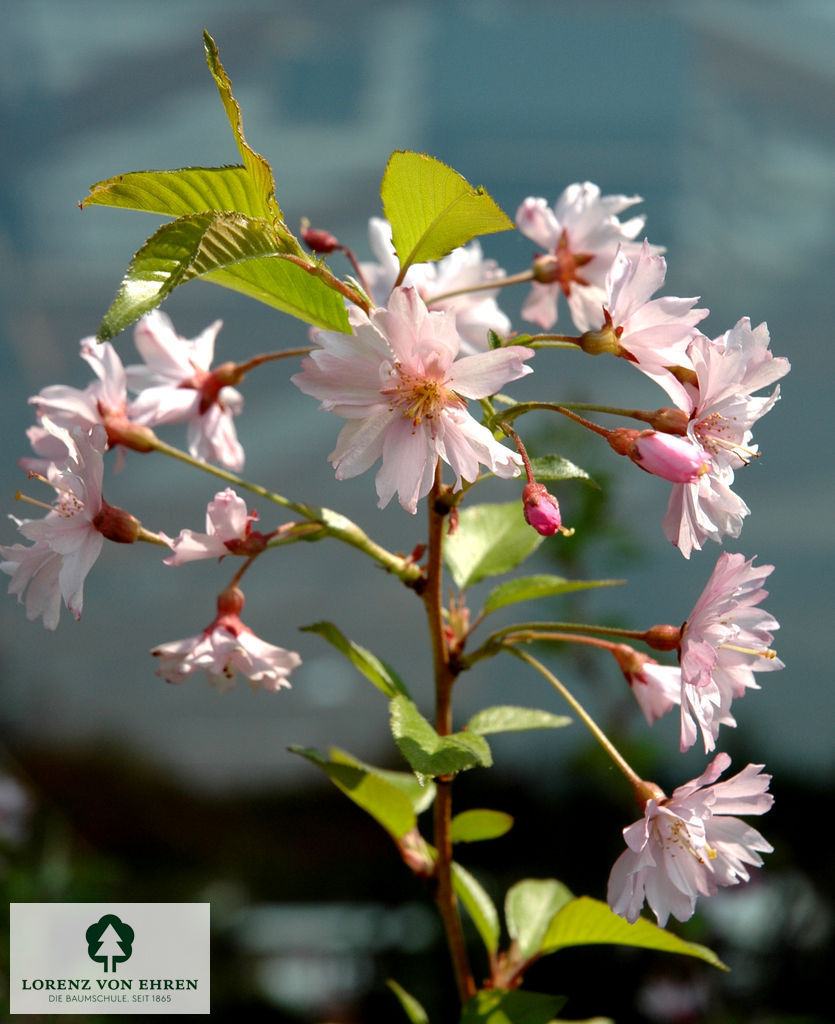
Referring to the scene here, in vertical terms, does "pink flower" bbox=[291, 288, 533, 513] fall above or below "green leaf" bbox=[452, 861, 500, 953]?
above

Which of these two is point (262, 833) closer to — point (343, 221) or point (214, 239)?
point (343, 221)

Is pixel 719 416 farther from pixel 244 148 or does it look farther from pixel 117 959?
pixel 117 959

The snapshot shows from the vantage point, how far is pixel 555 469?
1.72 ft

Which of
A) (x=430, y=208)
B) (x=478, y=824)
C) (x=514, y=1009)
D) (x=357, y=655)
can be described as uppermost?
(x=430, y=208)

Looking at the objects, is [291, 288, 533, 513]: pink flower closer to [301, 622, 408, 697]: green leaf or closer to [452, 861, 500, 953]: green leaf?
[301, 622, 408, 697]: green leaf

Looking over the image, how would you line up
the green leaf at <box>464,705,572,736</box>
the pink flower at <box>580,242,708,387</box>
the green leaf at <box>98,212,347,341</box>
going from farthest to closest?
the green leaf at <box>464,705,572,736</box> → the pink flower at <box>580,242,708,387</box> → the green leaf at <box>98,212,347,341</box>

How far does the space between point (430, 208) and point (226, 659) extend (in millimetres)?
288

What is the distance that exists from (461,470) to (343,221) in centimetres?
248

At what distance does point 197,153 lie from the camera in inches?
114

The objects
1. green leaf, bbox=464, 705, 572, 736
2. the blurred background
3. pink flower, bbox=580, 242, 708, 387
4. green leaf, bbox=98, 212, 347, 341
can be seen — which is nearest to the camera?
green leaf, bbox=98, 212, 347, 341

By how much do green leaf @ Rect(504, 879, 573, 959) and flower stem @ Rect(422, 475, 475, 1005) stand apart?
7 centimetres

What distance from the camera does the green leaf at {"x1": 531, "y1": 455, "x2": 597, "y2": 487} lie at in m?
0.51

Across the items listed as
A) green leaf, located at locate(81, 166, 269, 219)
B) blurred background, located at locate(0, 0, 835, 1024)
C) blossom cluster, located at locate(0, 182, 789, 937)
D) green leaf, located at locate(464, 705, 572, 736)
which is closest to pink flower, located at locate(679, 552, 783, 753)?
blossom cluster, located at locate(0, 182, 789, 937)

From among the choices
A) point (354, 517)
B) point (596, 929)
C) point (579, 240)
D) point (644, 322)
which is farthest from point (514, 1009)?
point (354, 517)
